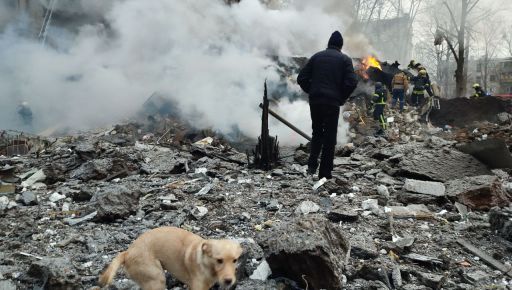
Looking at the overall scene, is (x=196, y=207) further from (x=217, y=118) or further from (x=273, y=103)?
(x=273, y=103)

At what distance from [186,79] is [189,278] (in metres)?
10.9

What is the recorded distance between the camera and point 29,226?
4.09 meters

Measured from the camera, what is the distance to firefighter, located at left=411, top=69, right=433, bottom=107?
15134 millimetres

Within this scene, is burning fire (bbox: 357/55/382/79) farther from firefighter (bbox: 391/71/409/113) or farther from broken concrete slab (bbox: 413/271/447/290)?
broken concrete slab (bbox: 413/271/447/290)

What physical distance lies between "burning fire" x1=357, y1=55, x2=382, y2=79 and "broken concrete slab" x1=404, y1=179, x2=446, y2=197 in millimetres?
12703

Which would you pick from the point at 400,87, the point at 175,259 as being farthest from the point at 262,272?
the point at 400,87

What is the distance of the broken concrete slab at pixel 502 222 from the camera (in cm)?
354

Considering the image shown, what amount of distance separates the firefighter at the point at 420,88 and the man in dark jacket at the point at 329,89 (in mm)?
10863

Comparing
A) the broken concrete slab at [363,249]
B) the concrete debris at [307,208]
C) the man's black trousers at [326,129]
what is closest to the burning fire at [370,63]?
the man's black trousers at [326,129]

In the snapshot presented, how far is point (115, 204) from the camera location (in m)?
4.23

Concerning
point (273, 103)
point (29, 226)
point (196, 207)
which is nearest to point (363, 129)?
point (273, 103)

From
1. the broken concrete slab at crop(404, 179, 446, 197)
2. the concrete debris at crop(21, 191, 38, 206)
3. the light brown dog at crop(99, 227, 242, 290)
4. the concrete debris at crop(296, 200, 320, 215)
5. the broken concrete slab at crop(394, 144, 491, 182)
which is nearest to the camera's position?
the light brown dog at crop(99, 227, 242, 290)

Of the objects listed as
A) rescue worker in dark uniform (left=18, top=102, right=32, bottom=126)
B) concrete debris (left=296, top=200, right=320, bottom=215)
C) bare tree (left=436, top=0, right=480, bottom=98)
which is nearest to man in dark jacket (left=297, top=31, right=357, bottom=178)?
concrete debris (left=296, top=200, right=320, bottom=215)

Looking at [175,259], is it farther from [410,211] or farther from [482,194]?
[482,194]
